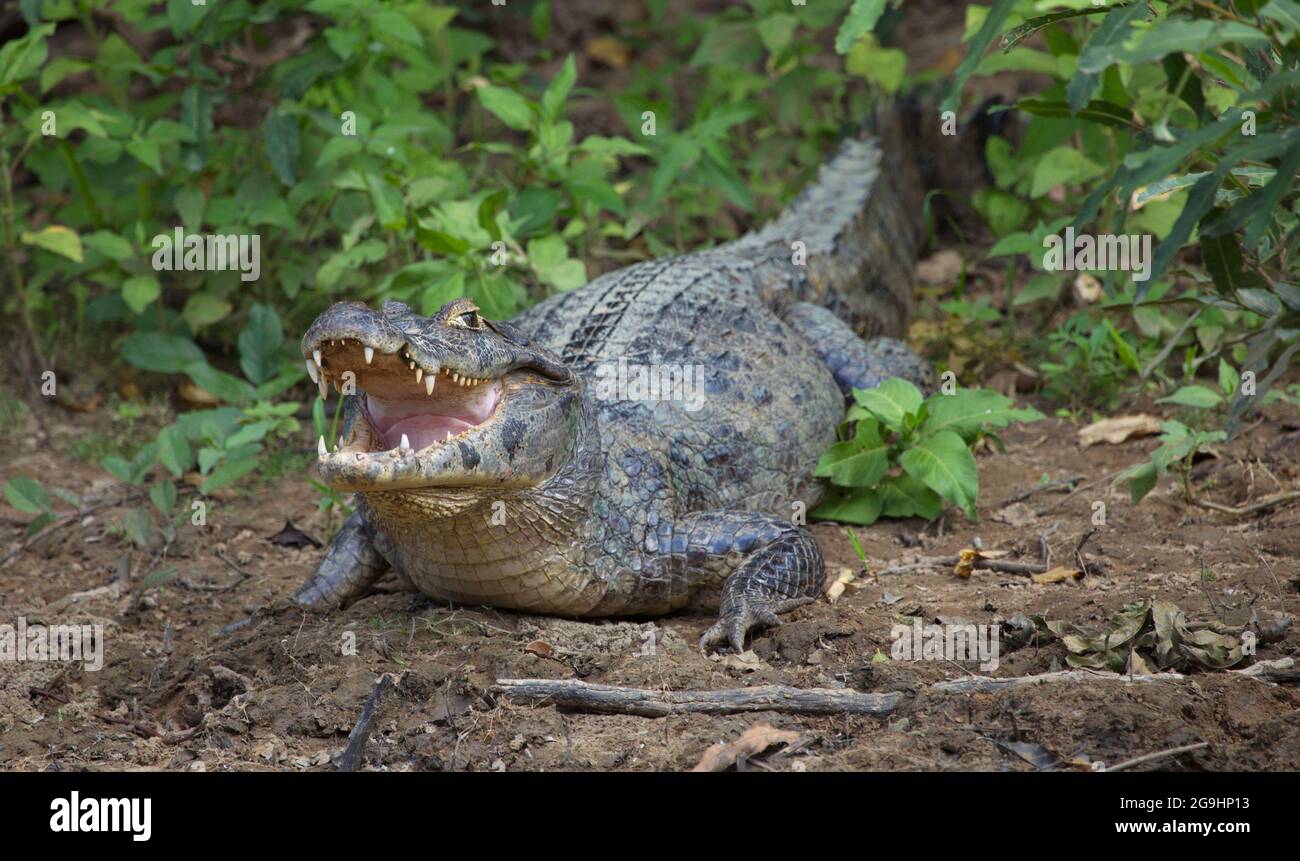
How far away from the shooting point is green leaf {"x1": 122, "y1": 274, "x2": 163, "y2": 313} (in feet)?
21.4

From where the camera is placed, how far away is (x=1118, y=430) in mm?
5879

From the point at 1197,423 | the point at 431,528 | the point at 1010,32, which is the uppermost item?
the point at 1010,32

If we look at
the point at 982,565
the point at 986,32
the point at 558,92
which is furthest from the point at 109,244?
the point at 986,32

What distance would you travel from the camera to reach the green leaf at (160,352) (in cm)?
662

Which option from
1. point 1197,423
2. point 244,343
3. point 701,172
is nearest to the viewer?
point 1197,423

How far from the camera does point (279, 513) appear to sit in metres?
5.91

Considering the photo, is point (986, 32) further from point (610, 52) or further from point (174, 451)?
point (610, 52)

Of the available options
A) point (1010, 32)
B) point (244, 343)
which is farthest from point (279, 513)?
point (1010, 32)

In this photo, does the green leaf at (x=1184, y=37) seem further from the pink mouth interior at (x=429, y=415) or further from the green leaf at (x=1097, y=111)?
the pink mouth interior at (x=429, y=415)

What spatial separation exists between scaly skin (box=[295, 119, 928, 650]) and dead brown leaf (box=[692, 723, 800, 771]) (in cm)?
79

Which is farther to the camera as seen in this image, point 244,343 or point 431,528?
point 244,343

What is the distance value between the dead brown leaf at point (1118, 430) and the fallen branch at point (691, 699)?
2.63 metres

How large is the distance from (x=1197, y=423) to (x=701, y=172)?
268 cm

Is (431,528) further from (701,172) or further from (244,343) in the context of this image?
(701,172)
